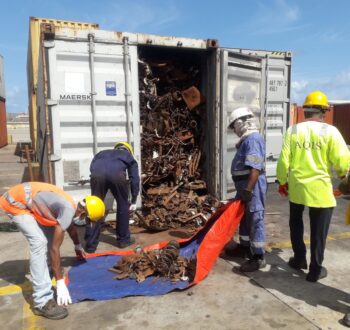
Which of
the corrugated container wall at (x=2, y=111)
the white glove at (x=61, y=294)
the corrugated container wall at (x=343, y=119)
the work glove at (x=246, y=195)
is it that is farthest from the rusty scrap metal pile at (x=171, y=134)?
the corrugated container wall at (x=2, y=111)

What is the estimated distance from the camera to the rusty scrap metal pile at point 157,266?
13.0 feet

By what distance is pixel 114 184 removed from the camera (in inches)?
191

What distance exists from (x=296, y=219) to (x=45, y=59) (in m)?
4.15

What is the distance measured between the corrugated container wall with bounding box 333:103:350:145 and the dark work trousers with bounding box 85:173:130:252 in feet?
70.4

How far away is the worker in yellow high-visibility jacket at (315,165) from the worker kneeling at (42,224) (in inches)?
94.0

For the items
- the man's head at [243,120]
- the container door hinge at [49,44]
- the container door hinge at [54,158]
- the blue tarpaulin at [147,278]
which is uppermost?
the container door hinge at [49,44]

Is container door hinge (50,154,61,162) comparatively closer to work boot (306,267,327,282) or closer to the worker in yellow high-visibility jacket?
the worker in yellow high-visibility jacket

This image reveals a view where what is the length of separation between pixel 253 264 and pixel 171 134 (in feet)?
12.1

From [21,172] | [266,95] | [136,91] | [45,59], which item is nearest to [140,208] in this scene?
[136,91]

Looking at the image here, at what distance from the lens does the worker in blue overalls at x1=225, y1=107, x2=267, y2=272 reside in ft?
13.4

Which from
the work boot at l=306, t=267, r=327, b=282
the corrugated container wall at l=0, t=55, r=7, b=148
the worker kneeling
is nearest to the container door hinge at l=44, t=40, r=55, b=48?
the worker kneeling

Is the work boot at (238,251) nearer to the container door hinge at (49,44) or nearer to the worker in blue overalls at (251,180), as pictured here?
the worker in blue overalls at (251,180)

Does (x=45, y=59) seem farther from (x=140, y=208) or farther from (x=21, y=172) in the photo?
(x=21, y=172)

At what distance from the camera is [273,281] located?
392 centimetres
